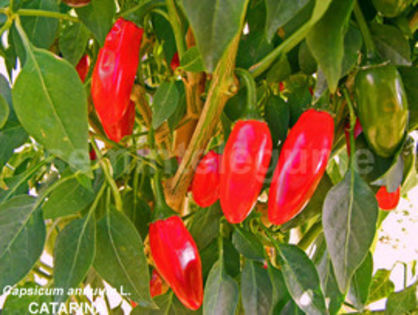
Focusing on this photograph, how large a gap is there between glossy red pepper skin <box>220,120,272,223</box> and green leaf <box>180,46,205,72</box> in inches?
2.5

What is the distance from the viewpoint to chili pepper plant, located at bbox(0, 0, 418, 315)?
13.9 inches

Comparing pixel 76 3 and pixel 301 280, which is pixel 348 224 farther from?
pixel 76 3

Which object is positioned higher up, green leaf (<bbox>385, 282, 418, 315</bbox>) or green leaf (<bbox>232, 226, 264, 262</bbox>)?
green leaf (<bbox>232, 226, 264, 262</bbox>)

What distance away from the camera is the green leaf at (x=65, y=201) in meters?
0.48

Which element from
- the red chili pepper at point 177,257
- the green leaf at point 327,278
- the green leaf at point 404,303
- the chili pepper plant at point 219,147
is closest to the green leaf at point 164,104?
the chili pepper plant at point 219,147

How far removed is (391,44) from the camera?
388 mm

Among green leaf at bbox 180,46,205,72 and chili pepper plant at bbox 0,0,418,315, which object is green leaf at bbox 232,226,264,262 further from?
green leaf at bbox 180,46,205,72

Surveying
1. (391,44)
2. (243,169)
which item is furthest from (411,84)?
(243,169)

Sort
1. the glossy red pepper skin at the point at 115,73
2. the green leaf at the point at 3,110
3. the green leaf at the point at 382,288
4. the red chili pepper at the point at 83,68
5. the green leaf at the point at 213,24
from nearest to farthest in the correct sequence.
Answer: the green leaf at the point at 213,24 → the green leaf at the point at 3,110 → the glossy red pepper skin at the point at 115,73 → the red chili pepper at the point at 83,68 → the green leaf at the point at 382,288

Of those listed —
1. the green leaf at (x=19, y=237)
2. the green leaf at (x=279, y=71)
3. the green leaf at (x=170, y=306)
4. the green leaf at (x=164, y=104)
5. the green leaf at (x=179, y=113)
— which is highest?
the green leaf at (x=279, y=71)

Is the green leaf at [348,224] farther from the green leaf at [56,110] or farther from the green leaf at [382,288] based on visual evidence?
the green leaf at [382,288]

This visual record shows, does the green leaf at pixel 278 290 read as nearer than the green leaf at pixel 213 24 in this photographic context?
No

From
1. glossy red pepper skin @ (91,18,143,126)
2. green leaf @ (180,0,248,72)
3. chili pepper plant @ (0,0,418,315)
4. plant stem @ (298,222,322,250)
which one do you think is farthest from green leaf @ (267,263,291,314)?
green leaf @ (180,0,248,72)

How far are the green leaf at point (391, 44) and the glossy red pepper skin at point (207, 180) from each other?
0.64 ft
